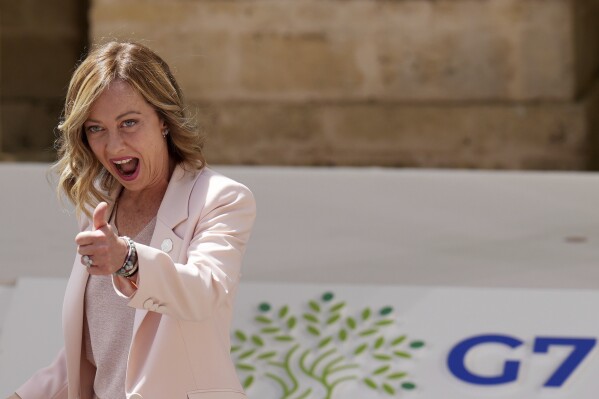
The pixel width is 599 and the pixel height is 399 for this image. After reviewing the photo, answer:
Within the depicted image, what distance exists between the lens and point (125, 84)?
2381 mm

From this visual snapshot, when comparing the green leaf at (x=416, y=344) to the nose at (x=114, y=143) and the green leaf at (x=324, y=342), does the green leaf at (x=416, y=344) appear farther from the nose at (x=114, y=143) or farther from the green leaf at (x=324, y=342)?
the nose at (x=114, y=143)

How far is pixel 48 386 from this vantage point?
2.64 m

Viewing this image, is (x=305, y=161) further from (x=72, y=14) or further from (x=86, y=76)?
(x=86, y=76)

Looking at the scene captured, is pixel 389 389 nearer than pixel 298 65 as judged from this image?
Yes

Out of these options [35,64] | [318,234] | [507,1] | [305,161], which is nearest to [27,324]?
[318,234]

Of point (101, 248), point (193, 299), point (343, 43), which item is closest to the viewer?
point (101, 248)

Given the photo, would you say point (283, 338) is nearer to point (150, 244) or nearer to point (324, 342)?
point (324, 342)

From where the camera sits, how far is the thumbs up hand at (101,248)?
212 centimetres

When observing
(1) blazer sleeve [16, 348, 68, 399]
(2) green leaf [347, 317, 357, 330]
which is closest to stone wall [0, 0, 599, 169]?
(2) green leaf [347, 317, 357, 330]

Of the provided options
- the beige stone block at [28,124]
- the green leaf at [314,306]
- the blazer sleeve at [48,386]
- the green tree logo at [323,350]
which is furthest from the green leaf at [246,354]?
the beige stone block at [28,124]

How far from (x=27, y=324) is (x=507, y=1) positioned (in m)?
4.91

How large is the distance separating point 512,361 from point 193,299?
5.37 ft

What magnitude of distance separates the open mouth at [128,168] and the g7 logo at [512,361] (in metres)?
1.50

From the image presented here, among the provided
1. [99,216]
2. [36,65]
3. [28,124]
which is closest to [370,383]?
[99,216]
